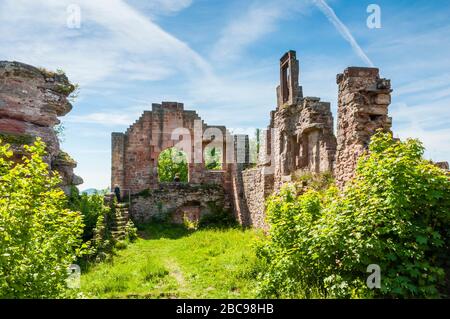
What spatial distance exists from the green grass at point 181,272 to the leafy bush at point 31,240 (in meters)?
2.38

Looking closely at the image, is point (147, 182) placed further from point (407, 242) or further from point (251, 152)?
point (407, 242)

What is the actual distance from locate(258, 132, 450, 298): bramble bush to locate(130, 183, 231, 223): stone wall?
47.1ft

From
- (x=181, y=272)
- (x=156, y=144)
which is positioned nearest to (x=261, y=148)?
(x=156, y=144)

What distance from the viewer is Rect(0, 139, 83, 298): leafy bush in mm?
4328

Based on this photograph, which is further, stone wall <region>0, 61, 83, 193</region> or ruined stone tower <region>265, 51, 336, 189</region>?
ruined stone tower <region>265, 51, 336, 189</region>

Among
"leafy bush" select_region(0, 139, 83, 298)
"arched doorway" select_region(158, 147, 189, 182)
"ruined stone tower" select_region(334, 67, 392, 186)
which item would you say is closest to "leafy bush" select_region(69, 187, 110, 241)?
"leafy bush" select_region(0, 139, 83, 298)

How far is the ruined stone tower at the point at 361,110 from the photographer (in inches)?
305

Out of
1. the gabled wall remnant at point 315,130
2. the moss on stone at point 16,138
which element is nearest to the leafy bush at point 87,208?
the moss on stone at point 16,138

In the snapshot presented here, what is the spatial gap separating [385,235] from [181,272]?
17.7 ft

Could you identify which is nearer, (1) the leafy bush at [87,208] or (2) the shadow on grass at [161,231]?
(1) the leafy bush at [87,208]

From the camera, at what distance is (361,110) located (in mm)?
7730

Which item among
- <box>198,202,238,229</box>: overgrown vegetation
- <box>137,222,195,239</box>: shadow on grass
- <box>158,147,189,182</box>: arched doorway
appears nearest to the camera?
<box>137,222,195,239</box>: shadow on grass

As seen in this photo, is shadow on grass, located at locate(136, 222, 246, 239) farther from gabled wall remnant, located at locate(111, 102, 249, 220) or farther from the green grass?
the green grass

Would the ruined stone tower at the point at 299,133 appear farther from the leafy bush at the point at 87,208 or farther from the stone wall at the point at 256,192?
the leafy bush at the point at 87,208
